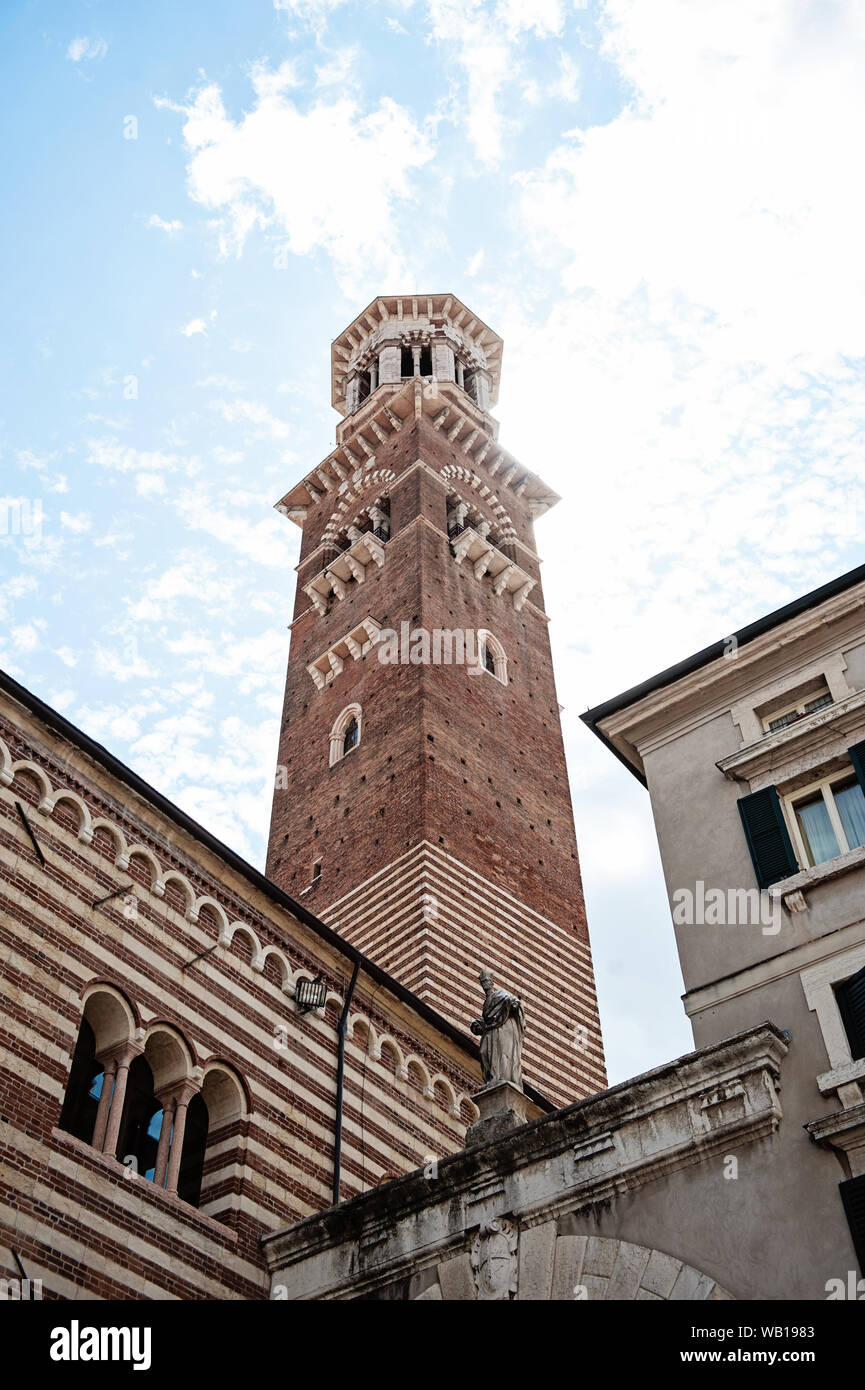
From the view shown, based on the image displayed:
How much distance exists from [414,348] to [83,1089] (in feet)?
108

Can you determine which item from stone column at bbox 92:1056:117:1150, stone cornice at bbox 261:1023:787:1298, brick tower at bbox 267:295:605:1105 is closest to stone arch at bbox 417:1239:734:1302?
stone cornice at bbox 261:1023:787:1298

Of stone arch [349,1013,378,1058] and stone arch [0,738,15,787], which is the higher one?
stone arch [0,738,15,787]

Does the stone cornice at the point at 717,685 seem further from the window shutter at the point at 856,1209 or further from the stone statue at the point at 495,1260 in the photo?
the window shutter at the point at 856,1209

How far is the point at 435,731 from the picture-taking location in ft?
86.0

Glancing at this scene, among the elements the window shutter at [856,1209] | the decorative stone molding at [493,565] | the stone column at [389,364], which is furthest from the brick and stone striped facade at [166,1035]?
the stone column at [389,364]

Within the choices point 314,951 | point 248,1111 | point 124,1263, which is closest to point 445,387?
point 314,951

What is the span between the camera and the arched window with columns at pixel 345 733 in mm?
28422

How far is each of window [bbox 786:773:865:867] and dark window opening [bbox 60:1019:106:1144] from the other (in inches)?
255

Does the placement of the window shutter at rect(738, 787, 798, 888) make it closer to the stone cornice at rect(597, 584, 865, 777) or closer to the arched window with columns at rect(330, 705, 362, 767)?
the stone cornice at rect(597, 584, 865, 777)

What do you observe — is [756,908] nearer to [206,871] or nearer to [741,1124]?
[741,1124]

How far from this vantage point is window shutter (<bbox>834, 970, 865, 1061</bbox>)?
982 centimetres

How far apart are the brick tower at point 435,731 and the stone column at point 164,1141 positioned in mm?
9033

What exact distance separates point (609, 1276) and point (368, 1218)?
2523 millimetres

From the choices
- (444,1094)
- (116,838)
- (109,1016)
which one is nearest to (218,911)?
(116,838)
